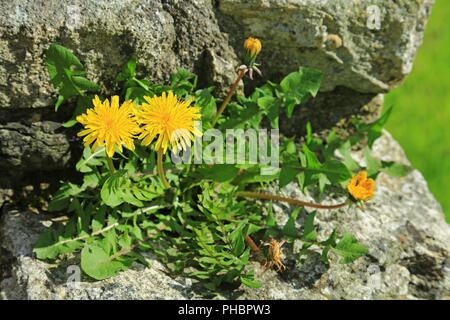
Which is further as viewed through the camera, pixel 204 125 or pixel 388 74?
pixel 388 74

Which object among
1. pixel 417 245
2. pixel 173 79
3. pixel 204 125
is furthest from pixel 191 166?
pixel 417 245

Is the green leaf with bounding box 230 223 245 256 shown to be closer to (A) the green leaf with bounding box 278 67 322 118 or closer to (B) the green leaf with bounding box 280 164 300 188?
(B) the green leaf with bounding box 280 164 300 188

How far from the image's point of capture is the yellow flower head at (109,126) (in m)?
2.68

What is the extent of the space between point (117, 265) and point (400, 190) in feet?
5.53

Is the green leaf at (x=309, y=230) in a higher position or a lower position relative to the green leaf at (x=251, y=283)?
higher

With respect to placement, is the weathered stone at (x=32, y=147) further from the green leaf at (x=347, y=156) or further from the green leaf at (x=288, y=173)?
the green leaf at (x=347, y=156)

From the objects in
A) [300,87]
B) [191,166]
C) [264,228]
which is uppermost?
[300,87]

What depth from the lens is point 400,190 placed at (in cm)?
382

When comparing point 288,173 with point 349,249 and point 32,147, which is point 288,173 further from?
point 32,147

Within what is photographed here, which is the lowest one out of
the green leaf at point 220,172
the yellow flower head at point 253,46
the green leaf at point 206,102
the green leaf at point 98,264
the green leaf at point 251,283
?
the green leaf at point 251,283

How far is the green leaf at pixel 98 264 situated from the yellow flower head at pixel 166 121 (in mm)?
462

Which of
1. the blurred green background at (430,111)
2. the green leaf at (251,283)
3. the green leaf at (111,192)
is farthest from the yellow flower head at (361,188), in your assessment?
the blurred green background at (430,111)
